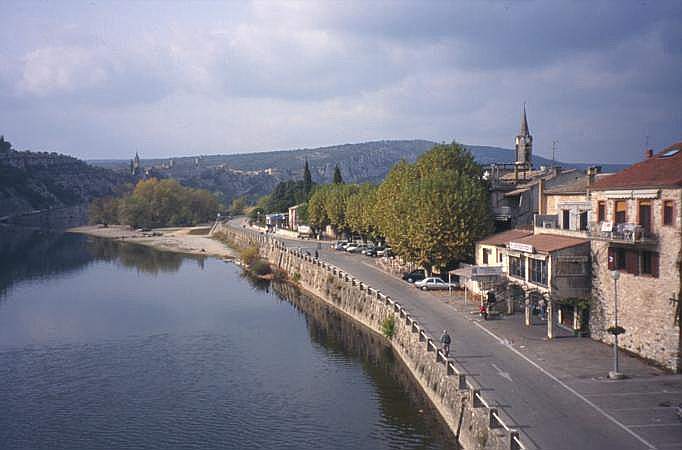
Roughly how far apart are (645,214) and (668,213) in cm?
169

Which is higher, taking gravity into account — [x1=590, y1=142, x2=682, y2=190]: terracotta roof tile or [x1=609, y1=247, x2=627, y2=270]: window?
[x1=590, y1=142, x2=682, y2=190]: terracotta roof tile

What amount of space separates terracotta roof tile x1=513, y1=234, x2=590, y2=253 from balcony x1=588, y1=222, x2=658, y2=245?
1.71m

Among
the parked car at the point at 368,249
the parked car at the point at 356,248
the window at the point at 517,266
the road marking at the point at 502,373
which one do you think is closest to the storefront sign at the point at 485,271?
the window at the point at 517,266

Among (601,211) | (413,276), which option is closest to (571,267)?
(601,211)

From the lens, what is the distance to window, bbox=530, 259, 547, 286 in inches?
1453

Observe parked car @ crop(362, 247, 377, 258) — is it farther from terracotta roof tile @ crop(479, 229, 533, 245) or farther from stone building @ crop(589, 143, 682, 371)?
stone building @ crop(589, 143, 682, 371)

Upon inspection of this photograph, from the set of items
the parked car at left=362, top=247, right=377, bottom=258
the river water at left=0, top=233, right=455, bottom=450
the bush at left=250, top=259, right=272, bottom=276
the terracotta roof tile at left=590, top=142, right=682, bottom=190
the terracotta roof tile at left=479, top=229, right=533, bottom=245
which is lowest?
the river water at left=0, top=233, right=455, bottom=450

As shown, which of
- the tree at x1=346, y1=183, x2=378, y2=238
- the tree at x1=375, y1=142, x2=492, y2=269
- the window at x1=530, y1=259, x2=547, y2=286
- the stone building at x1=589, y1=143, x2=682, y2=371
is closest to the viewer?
the stone building at x1=589, y1=143, x2=682, y2=371

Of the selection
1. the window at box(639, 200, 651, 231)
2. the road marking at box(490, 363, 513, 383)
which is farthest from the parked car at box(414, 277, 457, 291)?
the window at box(639, 200, 651, 231)

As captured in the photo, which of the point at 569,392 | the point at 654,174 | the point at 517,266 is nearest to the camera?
the point at 569,392

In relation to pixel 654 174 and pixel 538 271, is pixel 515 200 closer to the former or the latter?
pixel 538 271

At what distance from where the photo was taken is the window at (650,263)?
29938 mm

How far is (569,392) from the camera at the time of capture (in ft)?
87.2

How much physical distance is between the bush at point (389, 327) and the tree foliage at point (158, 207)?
13162cm
